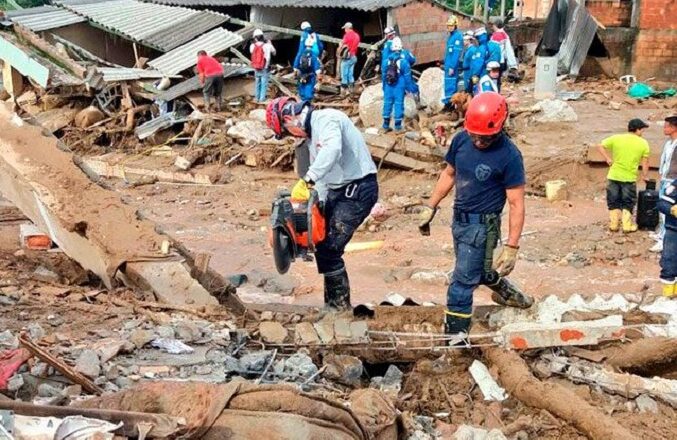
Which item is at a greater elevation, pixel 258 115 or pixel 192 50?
pixel 192 50

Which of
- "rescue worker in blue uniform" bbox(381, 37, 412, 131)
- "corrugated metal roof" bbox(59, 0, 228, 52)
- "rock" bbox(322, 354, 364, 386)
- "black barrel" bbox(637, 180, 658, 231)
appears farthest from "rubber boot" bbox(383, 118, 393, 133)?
"rock" bbox(322, 354, 364, 386)

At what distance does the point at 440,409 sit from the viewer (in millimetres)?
4617

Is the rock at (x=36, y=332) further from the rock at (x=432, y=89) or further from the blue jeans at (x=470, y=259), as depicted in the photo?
the rock at (x=432, y=89)

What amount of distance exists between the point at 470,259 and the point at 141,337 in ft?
6.93

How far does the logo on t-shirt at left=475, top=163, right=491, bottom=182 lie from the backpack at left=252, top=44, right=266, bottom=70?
463 inches

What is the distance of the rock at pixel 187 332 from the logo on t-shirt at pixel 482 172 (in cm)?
201

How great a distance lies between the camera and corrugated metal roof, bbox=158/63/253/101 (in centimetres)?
1678

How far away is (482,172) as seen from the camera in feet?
16.9

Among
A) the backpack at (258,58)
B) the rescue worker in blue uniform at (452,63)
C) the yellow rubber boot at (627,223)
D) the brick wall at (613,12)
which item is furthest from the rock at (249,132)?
the brick wall at (613,12)

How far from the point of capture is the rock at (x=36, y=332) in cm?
446

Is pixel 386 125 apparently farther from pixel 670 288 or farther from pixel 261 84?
pixel 670 288

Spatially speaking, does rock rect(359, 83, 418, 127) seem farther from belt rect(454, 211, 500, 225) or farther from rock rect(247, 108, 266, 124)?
belt rect(454, 211, 500, 225)

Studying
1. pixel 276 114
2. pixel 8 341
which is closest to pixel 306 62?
pixel 276 114

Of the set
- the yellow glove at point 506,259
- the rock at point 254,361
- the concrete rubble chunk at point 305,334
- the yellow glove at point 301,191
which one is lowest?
the concrete rubble chunk at point 305,334
